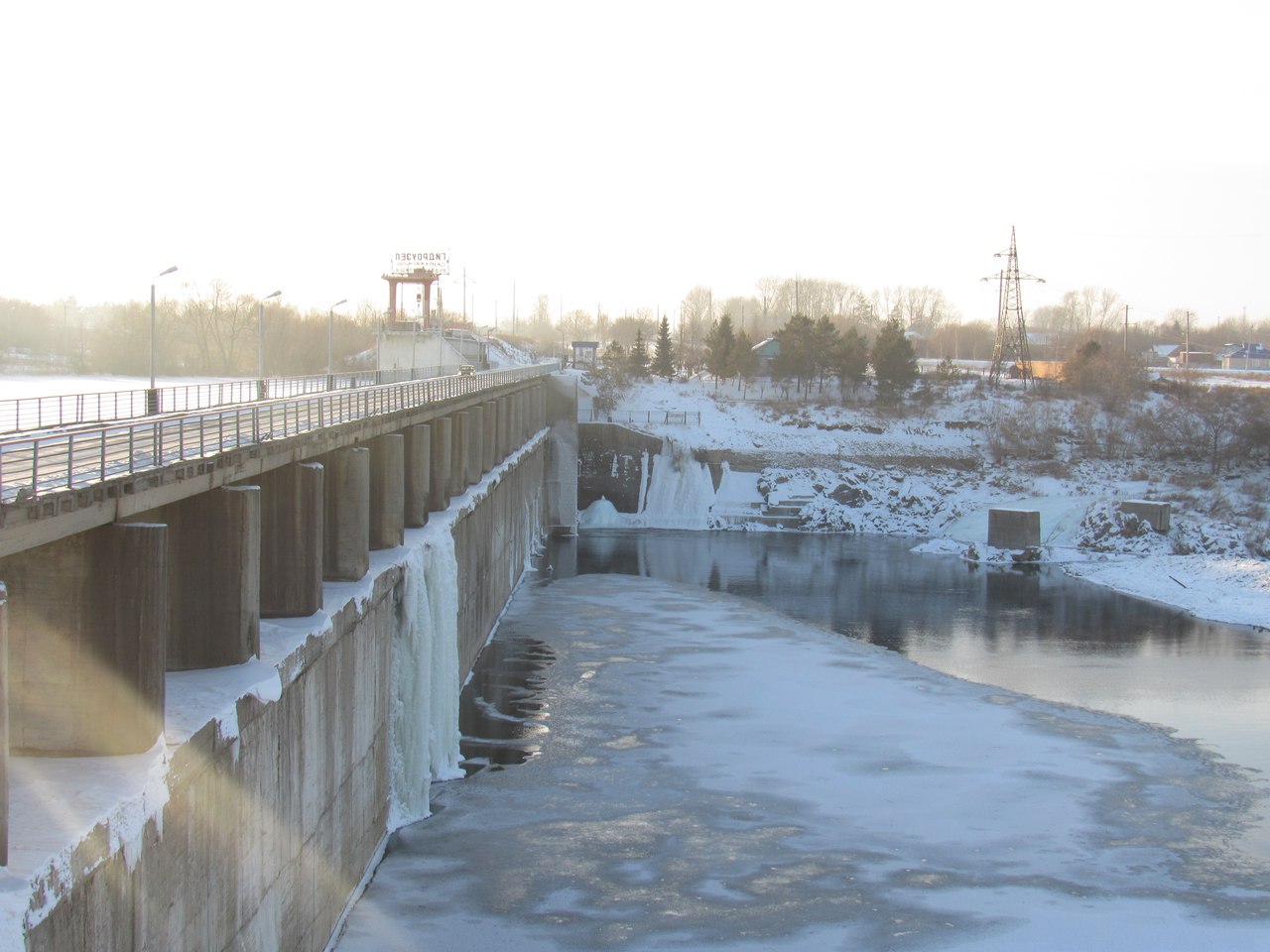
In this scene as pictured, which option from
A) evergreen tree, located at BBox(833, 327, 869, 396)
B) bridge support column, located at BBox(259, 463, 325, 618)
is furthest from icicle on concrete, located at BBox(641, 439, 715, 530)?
bridge support column, located at BBox(259, 463, 325, 618)

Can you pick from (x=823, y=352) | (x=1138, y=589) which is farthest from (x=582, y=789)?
(x=823, y=352)

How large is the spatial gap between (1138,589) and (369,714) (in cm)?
3914

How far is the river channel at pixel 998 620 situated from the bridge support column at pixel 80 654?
18.1 metres

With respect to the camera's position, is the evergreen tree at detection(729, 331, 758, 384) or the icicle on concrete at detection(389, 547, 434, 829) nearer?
the icicle on concrete at detection(389, 547, 434, 829)

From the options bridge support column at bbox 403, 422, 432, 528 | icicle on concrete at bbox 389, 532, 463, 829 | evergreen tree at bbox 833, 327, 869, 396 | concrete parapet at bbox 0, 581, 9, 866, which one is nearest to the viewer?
concrete parapet at bbox 0, 581, 9, 866

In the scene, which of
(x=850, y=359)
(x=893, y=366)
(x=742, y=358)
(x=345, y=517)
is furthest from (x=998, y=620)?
(x=742, y=358)

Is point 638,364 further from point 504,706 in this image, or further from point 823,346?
point 504,706

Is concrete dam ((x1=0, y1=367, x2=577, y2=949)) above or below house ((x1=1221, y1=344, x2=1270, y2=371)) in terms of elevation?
below

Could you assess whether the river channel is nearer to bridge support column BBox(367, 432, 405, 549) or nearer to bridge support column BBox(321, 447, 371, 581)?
bridge support column BBox(321, 447, 371, 581)

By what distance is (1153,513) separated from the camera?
5991 centimetres

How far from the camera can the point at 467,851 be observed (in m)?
20.3

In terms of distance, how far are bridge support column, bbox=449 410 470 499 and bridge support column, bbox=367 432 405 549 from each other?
10.2m

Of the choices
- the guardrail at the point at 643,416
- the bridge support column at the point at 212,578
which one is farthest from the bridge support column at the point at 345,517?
the guardrail at the point at 643,416

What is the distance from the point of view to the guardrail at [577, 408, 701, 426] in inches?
2960
